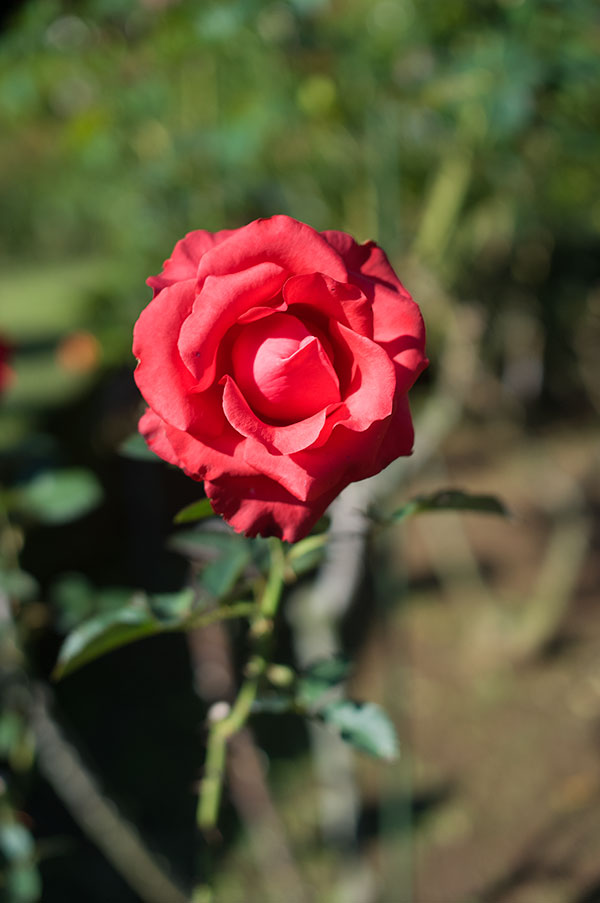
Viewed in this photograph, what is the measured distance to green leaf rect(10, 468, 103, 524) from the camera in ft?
2.98

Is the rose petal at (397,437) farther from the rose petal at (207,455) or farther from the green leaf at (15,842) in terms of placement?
the green leaf at (15,842)

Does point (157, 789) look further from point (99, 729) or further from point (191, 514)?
point (191, 514)

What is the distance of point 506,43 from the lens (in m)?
1.26

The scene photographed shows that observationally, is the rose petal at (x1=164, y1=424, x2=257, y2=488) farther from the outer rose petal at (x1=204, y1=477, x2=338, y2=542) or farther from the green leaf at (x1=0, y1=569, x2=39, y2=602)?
the green leaf at (x1=0, y1=569, x2=39, y2=602)

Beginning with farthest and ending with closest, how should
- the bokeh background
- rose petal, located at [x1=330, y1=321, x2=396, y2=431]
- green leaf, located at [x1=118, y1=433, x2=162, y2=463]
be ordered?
the bokeh background → green leaf, located at [x1=118, y1=433, x2=162, y2=463] → rose petal, located at [x1=330, y1=321, x2=396, y2=431]

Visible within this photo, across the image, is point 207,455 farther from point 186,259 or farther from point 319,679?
point 319,679

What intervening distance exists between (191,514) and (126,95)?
1805 millimetres

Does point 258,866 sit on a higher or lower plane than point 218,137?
lower

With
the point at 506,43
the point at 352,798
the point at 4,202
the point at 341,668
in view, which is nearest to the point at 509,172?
the point at 506,43

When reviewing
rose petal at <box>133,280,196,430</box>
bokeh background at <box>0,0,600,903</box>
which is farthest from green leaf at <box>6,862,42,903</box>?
rose petal at <box>133,280,196,430</box>

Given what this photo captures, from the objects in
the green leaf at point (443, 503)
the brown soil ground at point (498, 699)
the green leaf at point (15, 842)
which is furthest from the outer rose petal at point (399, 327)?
the brown soil ground at point (498, 699)

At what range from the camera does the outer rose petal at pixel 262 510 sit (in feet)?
1.34

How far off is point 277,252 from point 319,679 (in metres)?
0.35

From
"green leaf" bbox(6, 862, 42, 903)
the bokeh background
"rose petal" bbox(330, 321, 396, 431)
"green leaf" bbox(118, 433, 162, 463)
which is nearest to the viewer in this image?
"rose petal" bbox(330, 321, 396, 431)
